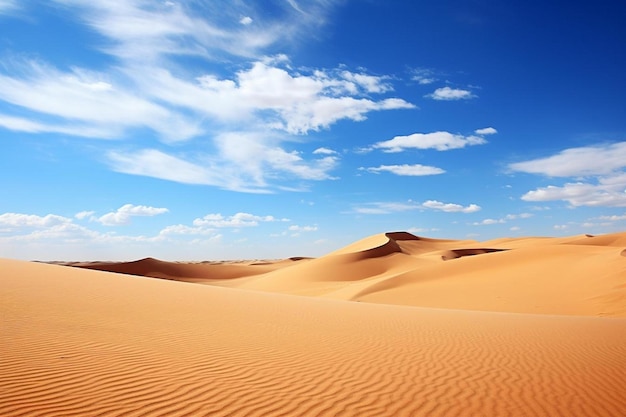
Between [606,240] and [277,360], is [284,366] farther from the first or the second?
[606,240]

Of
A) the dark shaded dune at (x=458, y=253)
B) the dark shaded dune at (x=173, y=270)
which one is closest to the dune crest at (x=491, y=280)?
the dark shaded dune at (x=458, y=253)

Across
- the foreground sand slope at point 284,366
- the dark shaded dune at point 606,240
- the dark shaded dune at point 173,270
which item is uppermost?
the dark shaded dune at point 606,240

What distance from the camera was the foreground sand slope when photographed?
5023 mm

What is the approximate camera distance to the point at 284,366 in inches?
270

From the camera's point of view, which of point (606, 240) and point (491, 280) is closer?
point (491, 280)

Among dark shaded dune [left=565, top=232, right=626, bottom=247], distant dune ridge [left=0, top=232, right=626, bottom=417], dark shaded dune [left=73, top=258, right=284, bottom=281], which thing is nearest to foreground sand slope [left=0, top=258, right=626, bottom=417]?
distant dune ridge [left=0, top=232, right=626, bottom=417]

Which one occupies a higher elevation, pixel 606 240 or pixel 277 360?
pixel 606 240

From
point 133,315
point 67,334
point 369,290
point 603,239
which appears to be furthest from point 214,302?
point 603,239

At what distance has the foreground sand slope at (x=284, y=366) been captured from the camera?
502 centimetres

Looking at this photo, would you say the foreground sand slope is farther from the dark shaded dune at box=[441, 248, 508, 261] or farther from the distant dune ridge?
the dark shaded dune at box=[441, 248, 508, 261]

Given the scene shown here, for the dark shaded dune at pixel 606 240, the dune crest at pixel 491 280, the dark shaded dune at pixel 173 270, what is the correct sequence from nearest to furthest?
1. the dune crest at pixel 491 280
2. the dark shaded dune at pixel 606 240
3. the dark shaded dune at pixel 173 270

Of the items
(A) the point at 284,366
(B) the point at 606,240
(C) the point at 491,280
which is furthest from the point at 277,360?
(B) the point at 606,240

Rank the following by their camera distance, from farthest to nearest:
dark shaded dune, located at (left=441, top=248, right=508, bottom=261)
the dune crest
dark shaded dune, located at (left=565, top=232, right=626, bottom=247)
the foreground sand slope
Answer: dark shaded dune, located at (left=441, top=248, right=508, bottom=261) < dark shaded dune, located at (left=565, top=232, right=626, bottom=247) < the dune crest < the foreground sand slope

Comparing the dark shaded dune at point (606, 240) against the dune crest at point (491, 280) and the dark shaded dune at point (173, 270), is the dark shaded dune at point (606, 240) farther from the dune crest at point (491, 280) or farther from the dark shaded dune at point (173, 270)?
the dark shaded dune at point (173, 270)
